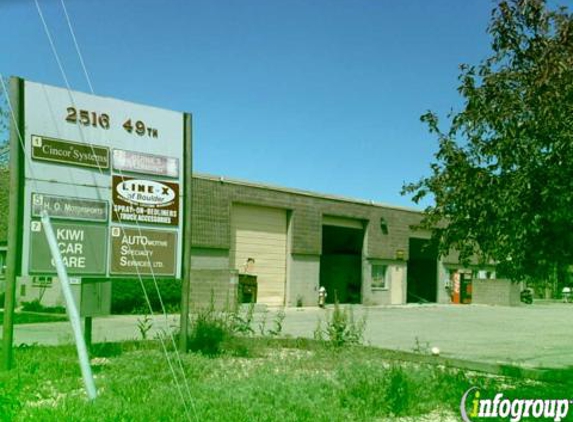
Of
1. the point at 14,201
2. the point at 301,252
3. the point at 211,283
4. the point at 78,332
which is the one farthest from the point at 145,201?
the point at 301,252

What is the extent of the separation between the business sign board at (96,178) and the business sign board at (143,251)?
0.02 metres

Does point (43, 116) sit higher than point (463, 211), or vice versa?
point (43, 116)

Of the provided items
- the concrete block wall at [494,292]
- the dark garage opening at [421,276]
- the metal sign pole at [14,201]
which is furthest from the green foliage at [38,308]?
the concrete block wall at [494,292]

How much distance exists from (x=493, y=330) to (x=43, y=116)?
53.0ft

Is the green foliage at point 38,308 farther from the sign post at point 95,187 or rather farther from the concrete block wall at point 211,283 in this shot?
the sign post at point 95,187

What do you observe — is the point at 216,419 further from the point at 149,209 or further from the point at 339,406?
the point at 149,209

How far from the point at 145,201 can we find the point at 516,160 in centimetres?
581

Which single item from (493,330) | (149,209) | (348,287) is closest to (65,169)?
(149,209)

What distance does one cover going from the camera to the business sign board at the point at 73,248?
10.2 m

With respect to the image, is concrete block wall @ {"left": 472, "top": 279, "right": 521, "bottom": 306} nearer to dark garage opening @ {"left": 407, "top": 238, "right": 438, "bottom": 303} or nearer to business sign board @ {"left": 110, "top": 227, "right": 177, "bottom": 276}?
dark garage opening @ {"left": 407, "top": 238, "right": 438, "bottom": 303}

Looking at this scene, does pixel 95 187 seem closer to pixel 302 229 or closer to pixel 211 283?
pixel 211 283

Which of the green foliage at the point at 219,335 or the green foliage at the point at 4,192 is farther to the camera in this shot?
the green foliage at the point at 4,192

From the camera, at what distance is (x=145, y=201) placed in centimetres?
1130

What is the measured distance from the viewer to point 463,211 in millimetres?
8484
